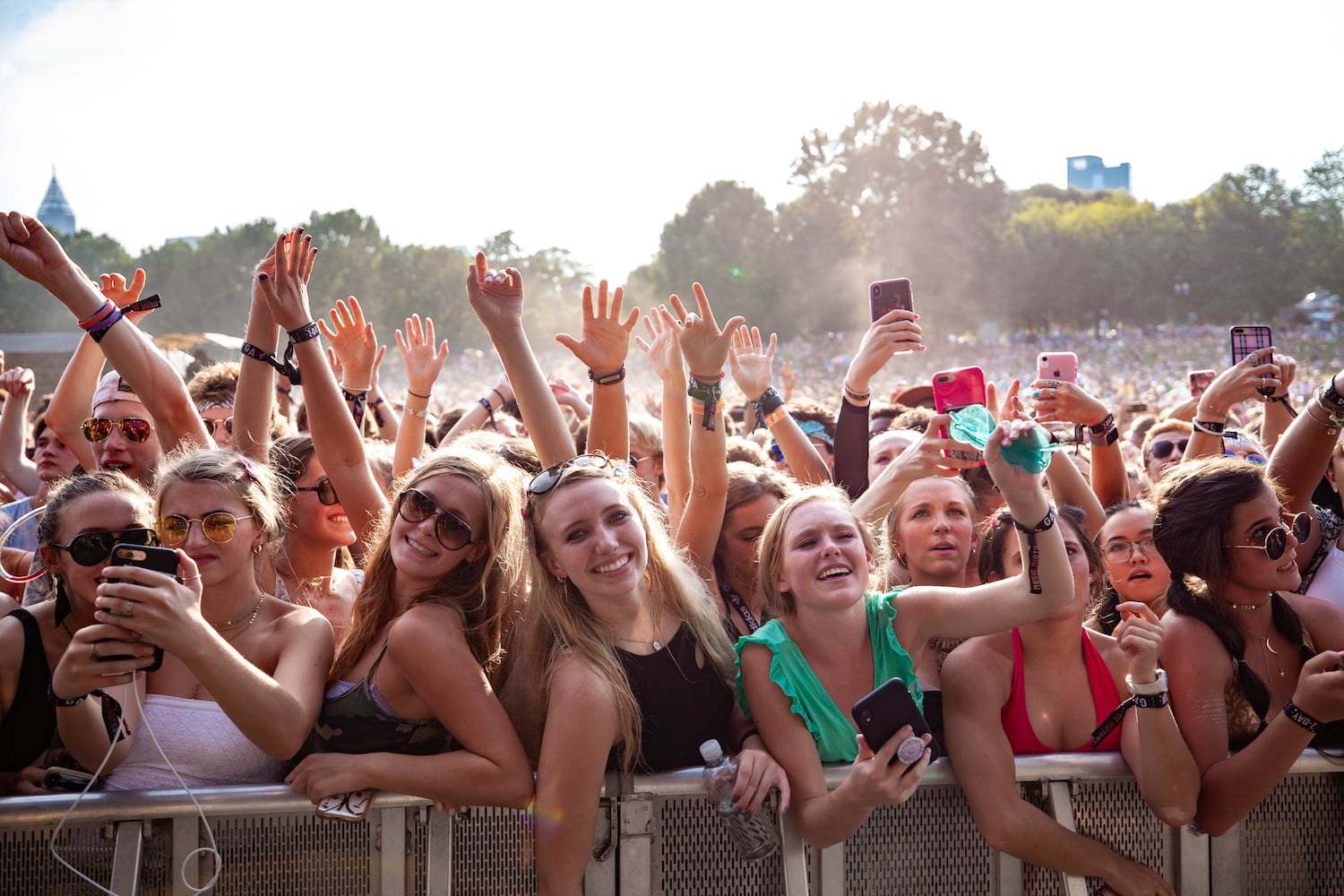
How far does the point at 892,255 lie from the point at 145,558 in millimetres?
59369

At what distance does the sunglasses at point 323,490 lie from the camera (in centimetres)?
356

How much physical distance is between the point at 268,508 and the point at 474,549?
60 cm

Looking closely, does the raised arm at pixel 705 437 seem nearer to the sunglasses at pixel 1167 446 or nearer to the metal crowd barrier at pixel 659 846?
the metal crowd barrier at pixel 659 846

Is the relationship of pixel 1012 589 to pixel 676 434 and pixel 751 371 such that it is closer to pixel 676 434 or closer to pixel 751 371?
pixel 676 434

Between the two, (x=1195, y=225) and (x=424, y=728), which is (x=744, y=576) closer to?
(x=424, y=728)

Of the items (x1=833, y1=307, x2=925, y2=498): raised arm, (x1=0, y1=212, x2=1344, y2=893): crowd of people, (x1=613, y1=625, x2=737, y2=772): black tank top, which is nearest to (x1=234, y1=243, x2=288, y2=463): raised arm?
(x1=0, y1=212, x2=1344, y2=893): crowd of people

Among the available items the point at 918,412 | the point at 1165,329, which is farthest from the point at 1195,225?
the point at 918,412

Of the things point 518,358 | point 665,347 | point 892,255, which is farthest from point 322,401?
point 892,255

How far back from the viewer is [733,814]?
247 cm

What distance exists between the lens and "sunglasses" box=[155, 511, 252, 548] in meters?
2.76

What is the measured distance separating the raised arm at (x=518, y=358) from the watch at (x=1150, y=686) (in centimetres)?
181

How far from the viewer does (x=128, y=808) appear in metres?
2.35

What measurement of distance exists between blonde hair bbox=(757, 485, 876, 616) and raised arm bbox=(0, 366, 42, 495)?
4.25 meters

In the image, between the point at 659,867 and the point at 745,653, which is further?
the point at 745,653
